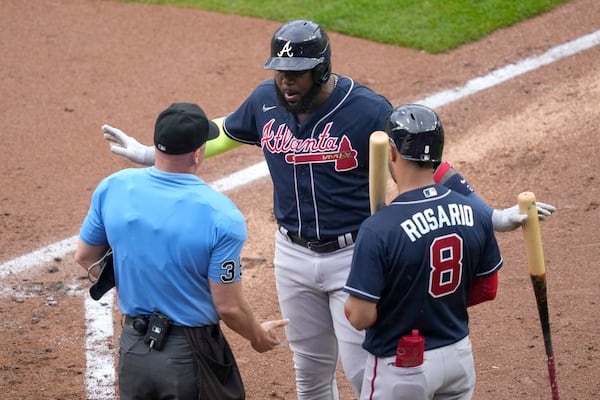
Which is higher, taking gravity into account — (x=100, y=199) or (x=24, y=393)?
(x=100, y=199)

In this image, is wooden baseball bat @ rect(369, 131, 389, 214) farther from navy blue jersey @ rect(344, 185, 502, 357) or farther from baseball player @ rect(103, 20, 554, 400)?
baseball player @ rect(103, 20, 554, 400)

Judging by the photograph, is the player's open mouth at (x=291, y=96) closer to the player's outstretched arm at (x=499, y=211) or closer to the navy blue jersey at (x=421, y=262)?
the player's outstretched arm at (x=499, y=211)

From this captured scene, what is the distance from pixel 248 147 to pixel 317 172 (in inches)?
160

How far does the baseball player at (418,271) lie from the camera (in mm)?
3709

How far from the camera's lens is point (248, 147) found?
8477 millimetres

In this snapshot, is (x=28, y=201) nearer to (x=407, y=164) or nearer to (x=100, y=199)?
(x=100, y=199)

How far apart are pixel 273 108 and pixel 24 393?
7.16ft

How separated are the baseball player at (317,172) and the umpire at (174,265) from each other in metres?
0.55

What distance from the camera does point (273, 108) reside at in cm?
464

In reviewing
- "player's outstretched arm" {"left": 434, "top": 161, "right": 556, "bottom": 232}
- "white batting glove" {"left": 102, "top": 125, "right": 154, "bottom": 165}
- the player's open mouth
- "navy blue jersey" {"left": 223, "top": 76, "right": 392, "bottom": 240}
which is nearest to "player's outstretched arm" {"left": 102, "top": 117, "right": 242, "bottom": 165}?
"white batting glove" {"left": 102, "top": 125, "right": 154, "bottom": 165}

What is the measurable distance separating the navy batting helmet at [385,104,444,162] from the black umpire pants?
117 centimetres

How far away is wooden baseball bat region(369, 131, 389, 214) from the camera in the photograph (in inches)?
152

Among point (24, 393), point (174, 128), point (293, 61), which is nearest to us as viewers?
point (174, 128)

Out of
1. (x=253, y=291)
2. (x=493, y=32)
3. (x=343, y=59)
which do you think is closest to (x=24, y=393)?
(x=253, y=291)
